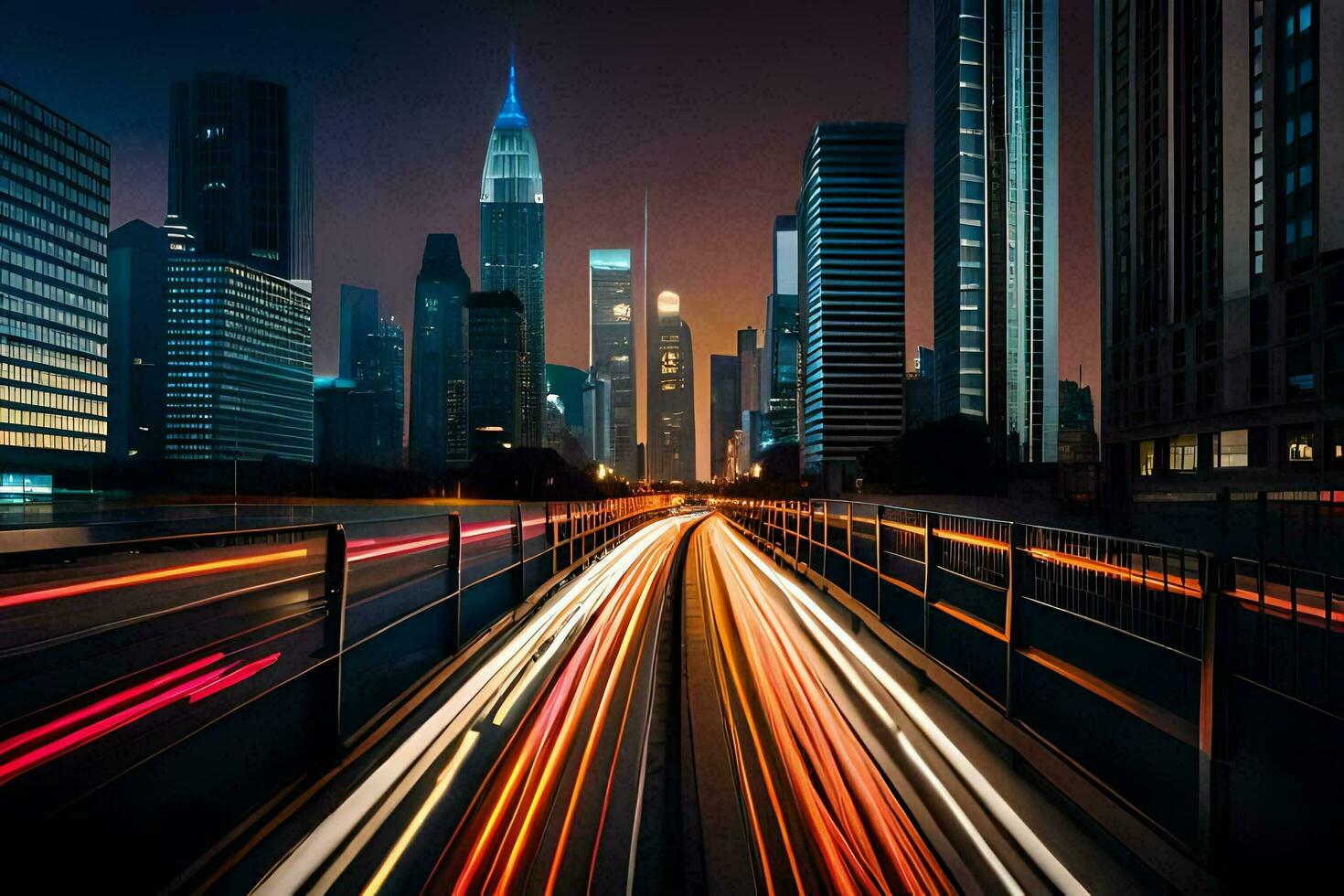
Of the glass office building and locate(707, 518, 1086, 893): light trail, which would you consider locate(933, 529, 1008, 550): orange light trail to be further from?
the glass office building

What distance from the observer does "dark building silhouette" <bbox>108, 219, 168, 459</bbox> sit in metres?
175

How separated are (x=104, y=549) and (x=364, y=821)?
2.20 m

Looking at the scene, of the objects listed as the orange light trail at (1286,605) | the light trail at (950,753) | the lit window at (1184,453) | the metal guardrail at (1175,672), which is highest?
the lit window at (1184,453)

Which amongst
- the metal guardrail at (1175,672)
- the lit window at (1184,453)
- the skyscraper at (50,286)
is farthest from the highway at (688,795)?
the skyscraper at (50,286)

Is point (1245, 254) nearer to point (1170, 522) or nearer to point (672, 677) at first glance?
point (1170, 522)

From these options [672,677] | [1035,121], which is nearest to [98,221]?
[672,677]

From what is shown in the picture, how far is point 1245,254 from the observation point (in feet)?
134

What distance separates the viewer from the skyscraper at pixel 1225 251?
117 feet

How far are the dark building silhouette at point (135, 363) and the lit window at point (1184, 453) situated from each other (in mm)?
199078

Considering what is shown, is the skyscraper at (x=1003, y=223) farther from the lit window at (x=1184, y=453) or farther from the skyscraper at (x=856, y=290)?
the lit window at (x=1184, y=453)

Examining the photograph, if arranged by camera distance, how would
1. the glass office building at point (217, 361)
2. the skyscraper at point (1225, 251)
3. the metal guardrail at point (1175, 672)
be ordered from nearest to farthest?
the metal guardrail at point (1175, 672) → the skyscraper at point (1225, 251) → the glass office building at point (217, 361)

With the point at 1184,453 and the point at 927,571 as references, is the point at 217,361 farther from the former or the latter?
the point at 927,571

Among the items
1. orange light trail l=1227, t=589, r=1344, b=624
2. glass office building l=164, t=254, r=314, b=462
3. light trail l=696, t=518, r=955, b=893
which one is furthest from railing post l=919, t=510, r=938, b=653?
glass office building l=164, t=254, r=314, b=462

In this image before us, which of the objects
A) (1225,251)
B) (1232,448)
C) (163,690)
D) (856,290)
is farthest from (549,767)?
(856,290)
